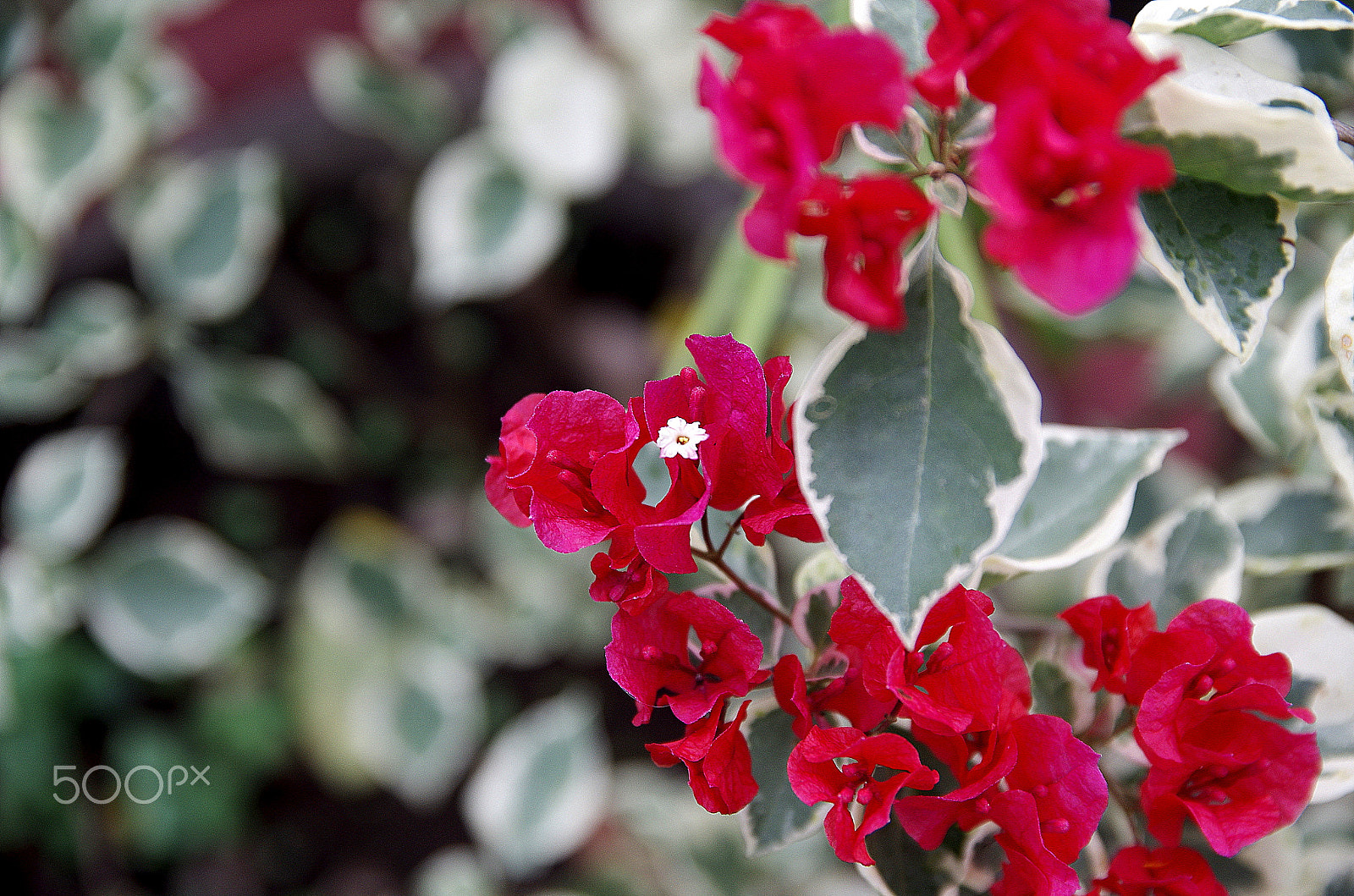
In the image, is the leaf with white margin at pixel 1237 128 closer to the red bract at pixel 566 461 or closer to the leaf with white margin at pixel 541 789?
A: the red bract at pixel 566 461

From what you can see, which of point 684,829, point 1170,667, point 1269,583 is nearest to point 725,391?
point 1170,667

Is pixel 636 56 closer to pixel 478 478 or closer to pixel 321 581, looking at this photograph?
pixel 478 478

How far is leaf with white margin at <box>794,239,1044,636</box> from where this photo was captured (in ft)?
0.82

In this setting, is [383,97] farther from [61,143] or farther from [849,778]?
[849,778]

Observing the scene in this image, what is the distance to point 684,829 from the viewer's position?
0.72m

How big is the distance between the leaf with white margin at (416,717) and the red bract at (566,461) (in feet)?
2.02

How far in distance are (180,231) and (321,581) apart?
331 millimetres

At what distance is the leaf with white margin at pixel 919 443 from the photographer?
9.8 inches

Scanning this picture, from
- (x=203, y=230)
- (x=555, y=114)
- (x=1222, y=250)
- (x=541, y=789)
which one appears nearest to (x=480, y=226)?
(x=555, y=114)

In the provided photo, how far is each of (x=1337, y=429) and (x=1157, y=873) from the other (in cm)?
19

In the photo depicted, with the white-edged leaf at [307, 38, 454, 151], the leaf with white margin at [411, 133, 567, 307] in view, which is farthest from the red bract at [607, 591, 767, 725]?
the white-edged leaf at [307, 38, 454, 151]

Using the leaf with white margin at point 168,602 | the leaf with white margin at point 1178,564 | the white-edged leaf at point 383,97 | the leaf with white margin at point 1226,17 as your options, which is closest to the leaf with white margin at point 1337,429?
the leaf with white margin at point 1178,564

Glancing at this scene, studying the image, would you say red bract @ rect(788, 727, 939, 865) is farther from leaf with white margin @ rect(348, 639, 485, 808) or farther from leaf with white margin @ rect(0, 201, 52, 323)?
leaf with white margin @ rect(0, 201, 52, 323)

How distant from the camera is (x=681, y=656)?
11.1 inches
